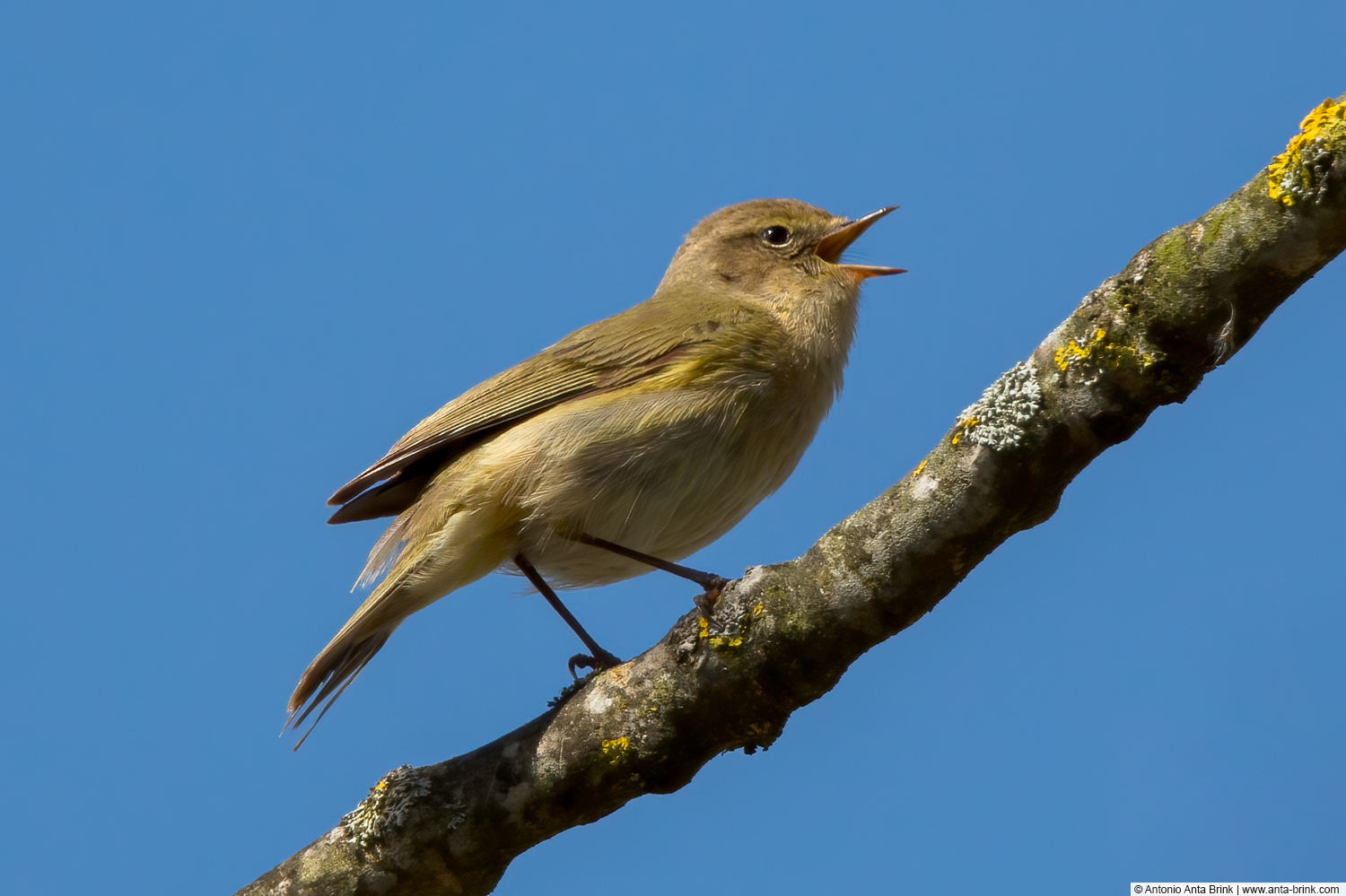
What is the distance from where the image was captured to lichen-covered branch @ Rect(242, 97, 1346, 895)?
310cm

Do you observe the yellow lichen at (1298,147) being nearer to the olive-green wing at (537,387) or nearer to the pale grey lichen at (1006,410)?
the pale grey lichen at (1006,410)

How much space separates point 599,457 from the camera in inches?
195

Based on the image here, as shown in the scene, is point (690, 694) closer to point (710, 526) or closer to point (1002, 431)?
point (1002, 431)

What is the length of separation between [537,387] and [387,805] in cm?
191

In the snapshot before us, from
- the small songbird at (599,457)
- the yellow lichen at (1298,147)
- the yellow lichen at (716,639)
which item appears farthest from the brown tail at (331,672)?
the yellow lichen at (1298,147)

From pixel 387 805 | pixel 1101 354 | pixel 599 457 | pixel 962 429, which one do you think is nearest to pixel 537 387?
pixel 599 457

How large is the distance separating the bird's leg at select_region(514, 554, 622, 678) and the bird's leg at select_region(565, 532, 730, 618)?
12.7 inches

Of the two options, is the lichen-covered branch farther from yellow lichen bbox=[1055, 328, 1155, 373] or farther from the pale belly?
the pale belly

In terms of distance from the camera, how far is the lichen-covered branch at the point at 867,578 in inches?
122

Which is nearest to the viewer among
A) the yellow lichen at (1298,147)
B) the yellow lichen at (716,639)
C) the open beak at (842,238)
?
the yellow lichen at (1298,147)

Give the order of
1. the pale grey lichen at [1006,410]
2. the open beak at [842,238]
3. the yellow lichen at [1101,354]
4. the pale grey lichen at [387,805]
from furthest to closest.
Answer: the open beak at [842,238], the pale grey lichen at [387,805], the pale grey lichen at [1006,410], the yellow lichen at [1101,354]

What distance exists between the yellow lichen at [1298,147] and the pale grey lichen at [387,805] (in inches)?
129

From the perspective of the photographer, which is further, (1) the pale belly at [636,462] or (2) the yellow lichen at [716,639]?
(1) the pale belly at [636,462]

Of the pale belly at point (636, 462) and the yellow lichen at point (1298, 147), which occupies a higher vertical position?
the pale belly at point (636, 462)
